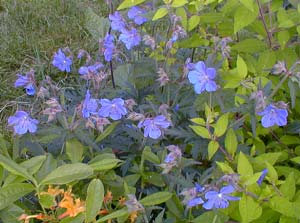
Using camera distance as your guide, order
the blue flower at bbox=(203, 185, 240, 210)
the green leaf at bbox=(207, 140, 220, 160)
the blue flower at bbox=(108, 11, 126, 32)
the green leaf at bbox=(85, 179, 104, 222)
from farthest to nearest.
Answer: the blue flower at bbox=(108, 11, 126, 32) → the green leaf at bbox=(207, 140, 220, 160) → the blue flower at bbox=(203, 185, 240, 210) → the green leaf at bbox=(85, 179, 104, 222)

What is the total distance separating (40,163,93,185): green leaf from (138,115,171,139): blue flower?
0.28m

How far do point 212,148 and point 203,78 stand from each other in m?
0.17

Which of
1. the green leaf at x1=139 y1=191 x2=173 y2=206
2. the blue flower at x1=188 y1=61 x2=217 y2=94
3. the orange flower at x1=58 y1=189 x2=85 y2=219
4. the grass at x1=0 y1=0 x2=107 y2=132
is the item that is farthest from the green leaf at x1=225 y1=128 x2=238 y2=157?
the grass at x1=0 y1=0 x2=107 y2=132

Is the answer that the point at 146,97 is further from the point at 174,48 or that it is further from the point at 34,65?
the point at 34,65

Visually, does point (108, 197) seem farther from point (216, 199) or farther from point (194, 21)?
point (194, 21)

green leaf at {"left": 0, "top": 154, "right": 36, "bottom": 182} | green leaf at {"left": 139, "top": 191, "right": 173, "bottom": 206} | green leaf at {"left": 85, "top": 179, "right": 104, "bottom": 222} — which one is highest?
green leaf at {"left": 0, "top": 154, "right": 36, "bottom": 182}

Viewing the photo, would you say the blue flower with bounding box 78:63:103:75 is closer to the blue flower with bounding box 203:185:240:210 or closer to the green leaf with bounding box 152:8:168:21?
the green leaf with bounding box 152:8:168:21

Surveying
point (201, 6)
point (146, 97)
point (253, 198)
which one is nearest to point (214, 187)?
point (253, 198)

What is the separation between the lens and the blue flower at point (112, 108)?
4.58 ft

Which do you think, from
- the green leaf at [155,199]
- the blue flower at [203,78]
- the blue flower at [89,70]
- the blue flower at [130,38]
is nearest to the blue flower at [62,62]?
the blue flower at [89,70]

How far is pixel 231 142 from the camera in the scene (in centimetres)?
145

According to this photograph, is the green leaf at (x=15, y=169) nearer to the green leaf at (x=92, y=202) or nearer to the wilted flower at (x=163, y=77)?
the green leaf at (x=92, y=202)

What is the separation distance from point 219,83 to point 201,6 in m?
0.27

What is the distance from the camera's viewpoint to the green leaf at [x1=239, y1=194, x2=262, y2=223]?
127cm
